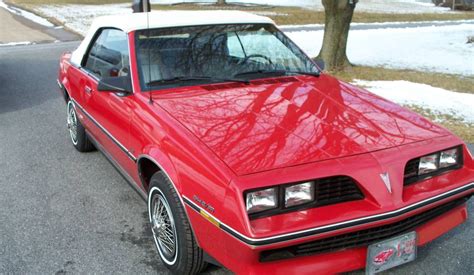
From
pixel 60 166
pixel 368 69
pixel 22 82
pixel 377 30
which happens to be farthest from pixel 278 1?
pixel 60 166

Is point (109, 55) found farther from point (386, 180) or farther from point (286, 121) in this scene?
point (386, 180)

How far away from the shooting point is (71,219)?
3.57m

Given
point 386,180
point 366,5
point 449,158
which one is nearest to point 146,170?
point 386,180

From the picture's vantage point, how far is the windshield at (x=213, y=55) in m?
3.38

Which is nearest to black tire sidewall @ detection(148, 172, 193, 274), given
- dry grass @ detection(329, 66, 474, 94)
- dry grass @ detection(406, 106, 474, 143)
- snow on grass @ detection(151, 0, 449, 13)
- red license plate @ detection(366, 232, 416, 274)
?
red license plate @ detection(366, 232, 416, 274)

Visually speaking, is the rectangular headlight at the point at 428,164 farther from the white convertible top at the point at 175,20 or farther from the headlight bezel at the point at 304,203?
the white convertible top at the point at 175,20

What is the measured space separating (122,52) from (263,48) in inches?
44.9

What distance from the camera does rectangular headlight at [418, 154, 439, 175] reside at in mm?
2609

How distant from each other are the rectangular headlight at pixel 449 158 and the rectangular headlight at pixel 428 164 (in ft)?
0.19

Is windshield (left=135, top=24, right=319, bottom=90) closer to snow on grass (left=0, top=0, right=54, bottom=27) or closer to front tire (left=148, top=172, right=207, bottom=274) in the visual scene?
front tire (left=148, top=172, right=207, bottom=274)

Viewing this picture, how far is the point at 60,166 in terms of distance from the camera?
4.66 metres

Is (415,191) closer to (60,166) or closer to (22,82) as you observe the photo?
(60,166)

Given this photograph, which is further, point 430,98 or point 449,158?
point 430,98

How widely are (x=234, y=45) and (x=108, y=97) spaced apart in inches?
42.8
